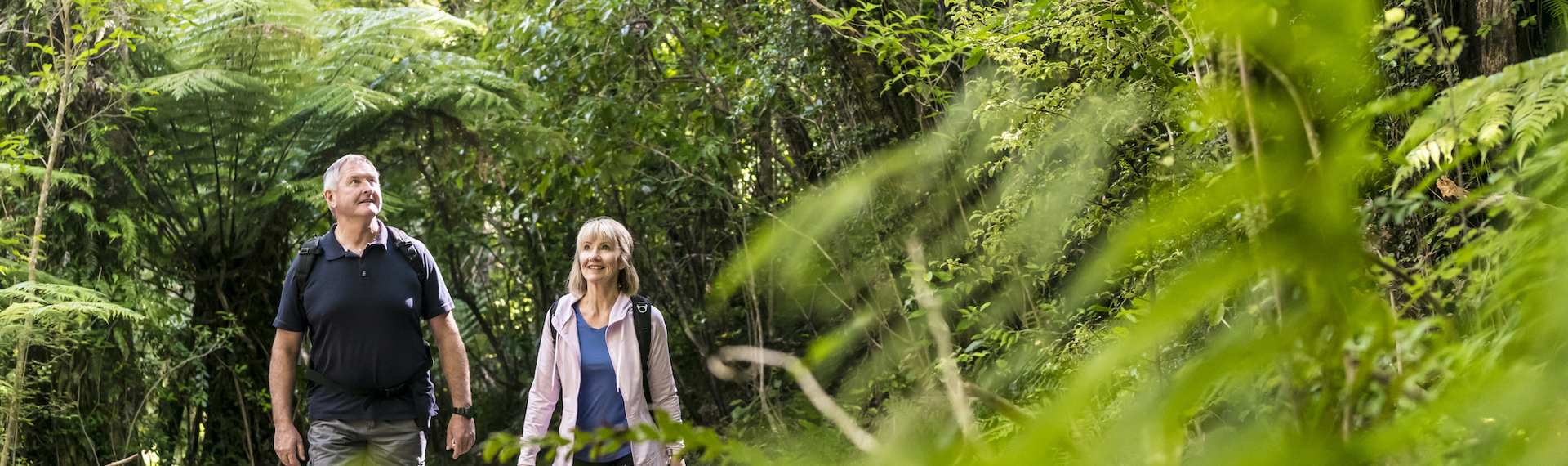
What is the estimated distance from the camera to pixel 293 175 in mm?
4773

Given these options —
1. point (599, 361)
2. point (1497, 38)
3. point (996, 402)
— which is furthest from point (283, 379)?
point (1497, 38)

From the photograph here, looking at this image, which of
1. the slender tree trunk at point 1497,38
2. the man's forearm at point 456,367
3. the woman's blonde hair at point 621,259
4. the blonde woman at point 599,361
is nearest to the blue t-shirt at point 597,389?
the blonde woman at point 599,361

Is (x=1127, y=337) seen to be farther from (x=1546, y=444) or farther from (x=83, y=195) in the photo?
(x=83, y=195)

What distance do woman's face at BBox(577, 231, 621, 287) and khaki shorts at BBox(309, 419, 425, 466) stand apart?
720 mm

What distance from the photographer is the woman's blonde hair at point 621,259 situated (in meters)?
2.88

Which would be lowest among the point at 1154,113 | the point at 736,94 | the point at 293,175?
the point at 1154,113

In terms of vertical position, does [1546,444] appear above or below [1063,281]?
above

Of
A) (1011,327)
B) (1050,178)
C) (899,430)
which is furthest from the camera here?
(1011,327)

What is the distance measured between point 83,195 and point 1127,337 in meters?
5.26

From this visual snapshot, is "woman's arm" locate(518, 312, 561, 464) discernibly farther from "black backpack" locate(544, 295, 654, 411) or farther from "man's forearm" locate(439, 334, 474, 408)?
"man's forearm" locate(439, 334, 474, 408)

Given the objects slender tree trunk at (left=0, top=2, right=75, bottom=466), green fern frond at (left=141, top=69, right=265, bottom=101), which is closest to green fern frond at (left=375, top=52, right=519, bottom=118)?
green fern frond at (left=141, top=69, right=265, bottom=101)

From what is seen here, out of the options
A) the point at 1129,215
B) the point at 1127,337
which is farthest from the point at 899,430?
the point at 1129,215

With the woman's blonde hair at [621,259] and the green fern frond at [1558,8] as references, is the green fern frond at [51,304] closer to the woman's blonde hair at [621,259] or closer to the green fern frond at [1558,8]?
the woman's blonde hair at [621,259]

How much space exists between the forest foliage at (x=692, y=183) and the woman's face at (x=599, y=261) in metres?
A: 0.72
